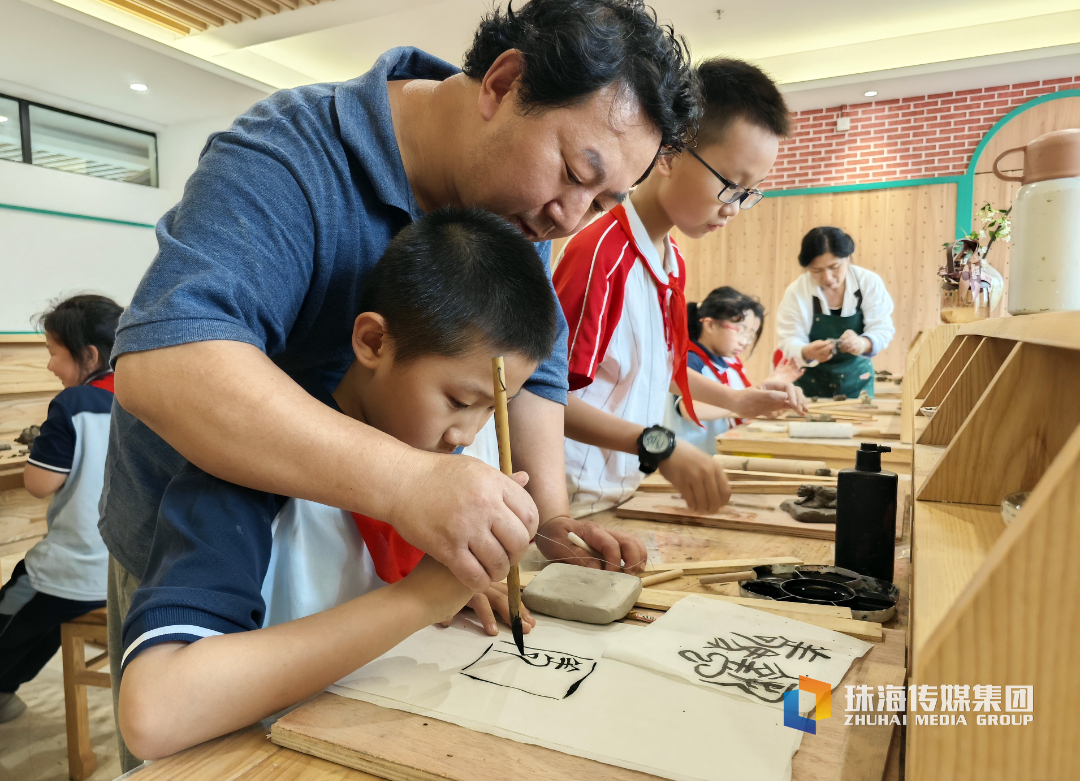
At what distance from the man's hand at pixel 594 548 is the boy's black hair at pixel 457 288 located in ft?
1.42

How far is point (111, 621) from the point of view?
1289 millimetres

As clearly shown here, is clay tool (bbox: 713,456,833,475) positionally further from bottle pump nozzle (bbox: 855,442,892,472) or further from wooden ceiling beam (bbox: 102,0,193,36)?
wooden ceiling beam (bbox: 102,0,193,36)

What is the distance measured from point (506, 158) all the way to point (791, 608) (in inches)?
30.0

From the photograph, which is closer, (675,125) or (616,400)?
(675,125)

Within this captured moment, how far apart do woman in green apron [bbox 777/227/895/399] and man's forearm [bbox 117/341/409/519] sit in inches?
188

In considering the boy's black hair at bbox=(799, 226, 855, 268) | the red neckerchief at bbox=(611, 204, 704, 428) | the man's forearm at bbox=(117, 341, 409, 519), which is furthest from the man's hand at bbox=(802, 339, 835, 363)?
the man's forearm at bbox=(117, 341, 409, 519)

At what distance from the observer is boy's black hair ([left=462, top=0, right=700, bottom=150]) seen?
0.93 metres

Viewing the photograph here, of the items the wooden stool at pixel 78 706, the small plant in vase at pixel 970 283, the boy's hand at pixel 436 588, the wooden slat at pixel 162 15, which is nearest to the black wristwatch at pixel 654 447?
the boy's hand at pixel 436 588

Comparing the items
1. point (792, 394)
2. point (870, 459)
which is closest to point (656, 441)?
point (870, 459)

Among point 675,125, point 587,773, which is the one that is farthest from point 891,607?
point 675,125

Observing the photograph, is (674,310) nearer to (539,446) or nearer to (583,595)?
(539,446)

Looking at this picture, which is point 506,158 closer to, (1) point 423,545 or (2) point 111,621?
(1) point 423,545

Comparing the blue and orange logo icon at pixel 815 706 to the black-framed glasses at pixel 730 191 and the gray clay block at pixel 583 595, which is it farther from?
the black-framed glasses at pixel 730 191

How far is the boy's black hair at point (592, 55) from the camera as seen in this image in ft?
3.06
